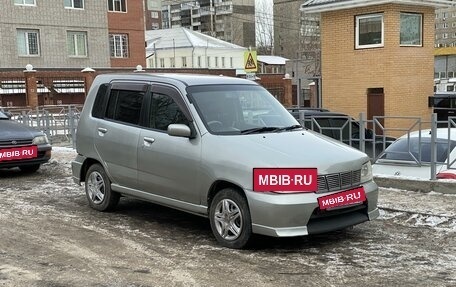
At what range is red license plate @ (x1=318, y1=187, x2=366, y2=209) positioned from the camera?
5.50 metres

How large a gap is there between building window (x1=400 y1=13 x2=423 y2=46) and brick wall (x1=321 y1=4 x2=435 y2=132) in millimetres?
153

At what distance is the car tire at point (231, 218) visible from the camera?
561cm

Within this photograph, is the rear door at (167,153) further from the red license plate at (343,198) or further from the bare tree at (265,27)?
the bare tree at (265,27)

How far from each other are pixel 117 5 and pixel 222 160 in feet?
123

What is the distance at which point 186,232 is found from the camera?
256 inches

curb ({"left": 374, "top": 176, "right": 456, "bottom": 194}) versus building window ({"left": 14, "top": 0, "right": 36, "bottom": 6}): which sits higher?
building window ({"left": 14, "top": 0, "right": 36, "bottom": 6})

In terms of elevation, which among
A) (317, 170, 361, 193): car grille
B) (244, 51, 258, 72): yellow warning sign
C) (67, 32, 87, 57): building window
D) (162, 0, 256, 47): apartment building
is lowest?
(317, 170, 361, 193): car grille

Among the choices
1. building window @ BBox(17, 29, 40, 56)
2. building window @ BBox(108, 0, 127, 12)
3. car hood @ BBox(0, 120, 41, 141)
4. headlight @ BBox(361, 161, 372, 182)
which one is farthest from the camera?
building window @ BBox(108, 0, 127, 12)

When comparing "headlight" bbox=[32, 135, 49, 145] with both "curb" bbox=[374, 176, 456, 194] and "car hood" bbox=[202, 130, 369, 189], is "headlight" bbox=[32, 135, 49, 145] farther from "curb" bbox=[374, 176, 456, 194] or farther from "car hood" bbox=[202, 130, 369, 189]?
"curb" bbox=[374, 176, 456, 194]

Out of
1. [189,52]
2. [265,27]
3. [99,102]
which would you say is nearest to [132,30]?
[189,52]

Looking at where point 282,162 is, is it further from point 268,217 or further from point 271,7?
point 271,7

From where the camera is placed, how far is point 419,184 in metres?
8.32

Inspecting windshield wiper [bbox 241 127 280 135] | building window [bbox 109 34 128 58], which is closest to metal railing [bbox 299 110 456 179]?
windshield wiper [bbox 241 127 280 135]

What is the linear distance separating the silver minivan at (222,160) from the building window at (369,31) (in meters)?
10.3
